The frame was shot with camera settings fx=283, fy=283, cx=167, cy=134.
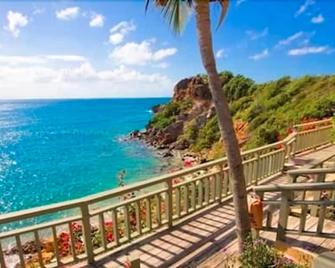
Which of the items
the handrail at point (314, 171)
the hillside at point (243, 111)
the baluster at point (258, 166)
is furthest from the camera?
the hillside at point (243, 111)

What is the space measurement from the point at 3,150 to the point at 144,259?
4085 cm

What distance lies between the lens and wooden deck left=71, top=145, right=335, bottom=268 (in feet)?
12.8

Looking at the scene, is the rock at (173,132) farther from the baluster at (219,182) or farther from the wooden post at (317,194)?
the wooden post at (317,194)

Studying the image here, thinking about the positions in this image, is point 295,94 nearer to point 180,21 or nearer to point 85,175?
point 85,175

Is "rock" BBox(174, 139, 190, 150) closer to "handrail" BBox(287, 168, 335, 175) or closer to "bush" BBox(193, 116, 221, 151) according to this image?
"bush" BBox(193, 116, 221, 151)

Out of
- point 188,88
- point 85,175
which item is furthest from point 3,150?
point 188,88

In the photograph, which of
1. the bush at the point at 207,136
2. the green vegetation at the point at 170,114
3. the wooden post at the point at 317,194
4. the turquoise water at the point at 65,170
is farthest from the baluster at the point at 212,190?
the green vegetation at the point at 170,114

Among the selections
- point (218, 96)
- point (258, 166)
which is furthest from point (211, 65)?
point (258, 166)

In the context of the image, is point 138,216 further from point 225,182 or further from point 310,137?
point 310,137

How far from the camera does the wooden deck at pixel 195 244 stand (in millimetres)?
3910

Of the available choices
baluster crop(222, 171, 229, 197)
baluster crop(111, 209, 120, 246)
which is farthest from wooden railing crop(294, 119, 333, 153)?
baluster crop(111, 209, 120, 246)

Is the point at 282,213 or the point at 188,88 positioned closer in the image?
the point at 282,213

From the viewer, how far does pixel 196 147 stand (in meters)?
28.0

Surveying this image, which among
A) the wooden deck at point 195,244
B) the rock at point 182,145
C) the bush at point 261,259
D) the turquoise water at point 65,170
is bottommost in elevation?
the turquoise water at point 65,170
